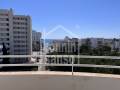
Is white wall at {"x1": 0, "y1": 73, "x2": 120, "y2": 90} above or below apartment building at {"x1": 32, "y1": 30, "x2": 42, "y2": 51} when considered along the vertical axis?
below

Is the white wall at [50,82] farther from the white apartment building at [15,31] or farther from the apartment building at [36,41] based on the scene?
the white apartment building at [15,31]

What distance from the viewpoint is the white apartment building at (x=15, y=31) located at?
5.61 metres

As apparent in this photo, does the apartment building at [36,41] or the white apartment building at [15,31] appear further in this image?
the white apartment building at [15,31]

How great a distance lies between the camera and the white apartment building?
5609 mm

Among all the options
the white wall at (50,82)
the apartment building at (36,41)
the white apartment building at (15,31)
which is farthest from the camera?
the white apartment building at (15,31)

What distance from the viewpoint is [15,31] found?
5746mm

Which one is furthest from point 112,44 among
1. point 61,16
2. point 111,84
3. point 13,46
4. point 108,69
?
point 61,16

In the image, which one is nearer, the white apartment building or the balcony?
the balcony

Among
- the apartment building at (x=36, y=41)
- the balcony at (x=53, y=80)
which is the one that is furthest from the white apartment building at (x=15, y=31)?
the balcony at (x=53, y=80)

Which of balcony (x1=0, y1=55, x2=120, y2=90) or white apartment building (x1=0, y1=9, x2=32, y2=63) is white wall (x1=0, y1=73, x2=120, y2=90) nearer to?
balcony (x1=0, y1=55, x2=120, y2=90)

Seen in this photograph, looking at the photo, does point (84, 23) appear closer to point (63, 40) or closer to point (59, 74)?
point (63, 40)

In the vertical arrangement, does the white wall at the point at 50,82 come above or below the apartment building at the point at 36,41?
below

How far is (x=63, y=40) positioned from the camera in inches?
219

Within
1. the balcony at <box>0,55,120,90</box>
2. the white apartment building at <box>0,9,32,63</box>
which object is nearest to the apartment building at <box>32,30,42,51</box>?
the white apartment building at <box>0,9,32,63</box>
